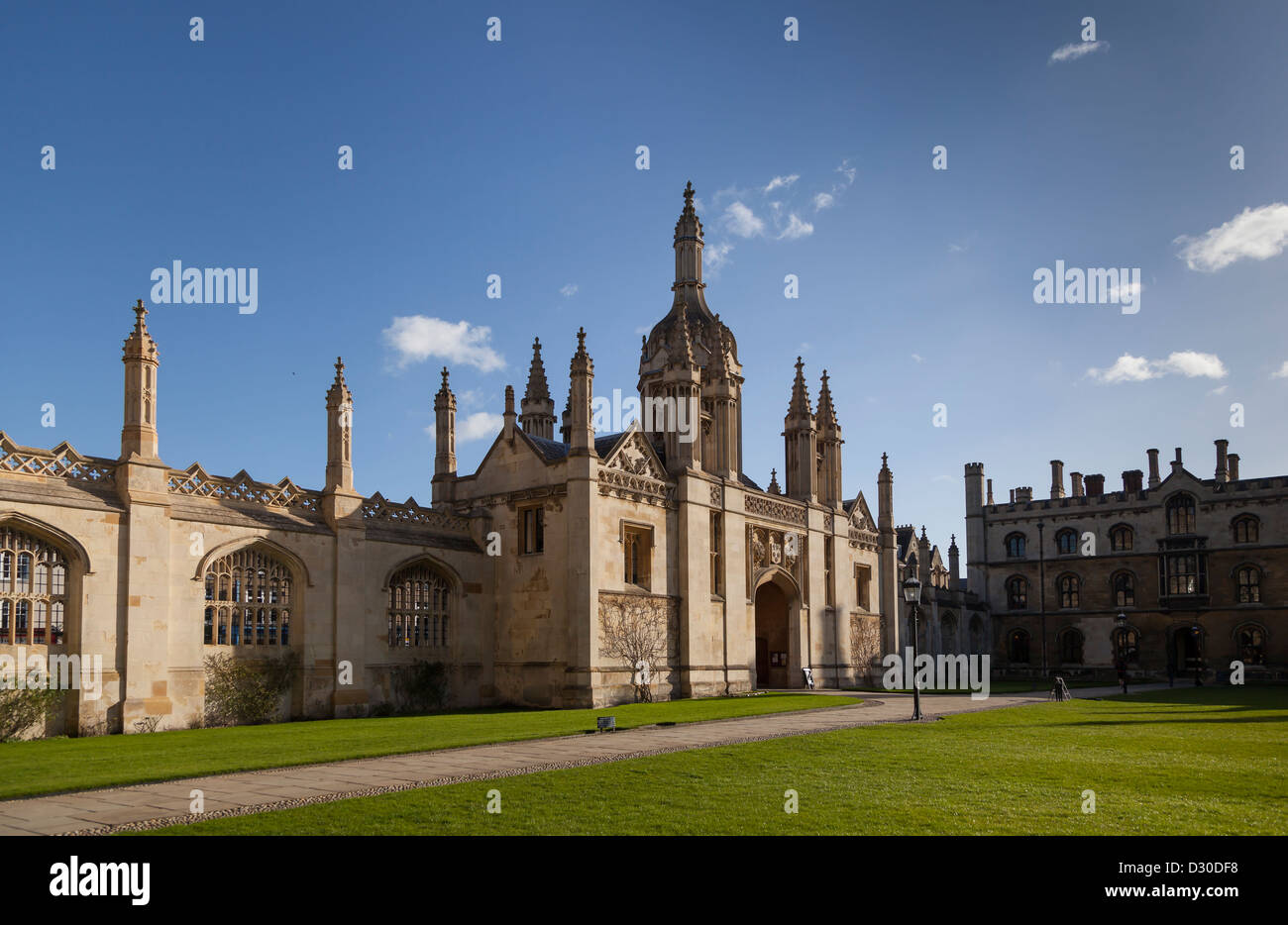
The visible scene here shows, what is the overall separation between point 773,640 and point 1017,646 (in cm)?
3006

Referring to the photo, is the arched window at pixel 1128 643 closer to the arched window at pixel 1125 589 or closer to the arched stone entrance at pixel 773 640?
the arched window at pixel 1125 589

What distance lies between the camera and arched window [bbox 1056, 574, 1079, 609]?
63.2m

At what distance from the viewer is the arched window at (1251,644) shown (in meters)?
55.1

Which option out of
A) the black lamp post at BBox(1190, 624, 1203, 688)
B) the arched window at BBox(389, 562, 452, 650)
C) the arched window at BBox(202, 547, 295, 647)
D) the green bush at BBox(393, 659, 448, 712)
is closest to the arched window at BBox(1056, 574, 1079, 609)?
the black lamp post at BBox(1190, 624, 1203, 688)

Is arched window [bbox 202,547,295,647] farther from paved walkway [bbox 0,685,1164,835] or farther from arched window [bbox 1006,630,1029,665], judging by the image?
arched window [bbox 1006,630,1029,665]

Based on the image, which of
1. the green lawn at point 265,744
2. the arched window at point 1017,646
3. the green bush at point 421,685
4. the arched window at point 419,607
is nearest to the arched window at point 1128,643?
the arched window at point 1017,646

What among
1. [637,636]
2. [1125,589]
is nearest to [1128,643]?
[1125,589]

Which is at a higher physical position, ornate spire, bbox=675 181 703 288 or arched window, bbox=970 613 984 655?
ornate spire, bbox=675 181 703 288

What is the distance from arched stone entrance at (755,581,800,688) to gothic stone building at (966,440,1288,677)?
79.2 feet

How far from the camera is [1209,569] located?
5756cm

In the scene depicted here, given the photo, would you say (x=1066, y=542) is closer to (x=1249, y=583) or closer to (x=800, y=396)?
(x=1249, y=583)

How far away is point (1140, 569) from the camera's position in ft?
198

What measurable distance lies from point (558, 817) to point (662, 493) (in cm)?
2450
